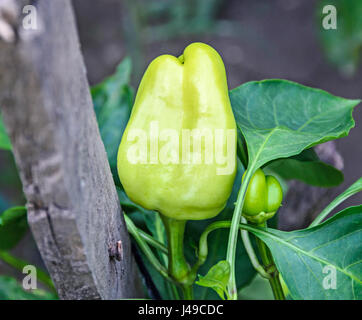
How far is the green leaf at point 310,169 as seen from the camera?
471 millimetres

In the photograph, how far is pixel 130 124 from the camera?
0.36 m

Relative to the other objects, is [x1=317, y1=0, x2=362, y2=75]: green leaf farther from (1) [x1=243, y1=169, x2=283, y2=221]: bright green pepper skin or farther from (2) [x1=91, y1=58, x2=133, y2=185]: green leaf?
(1) [x1=243, y1=169, x2=283, y2=221]: bright green pepper skin

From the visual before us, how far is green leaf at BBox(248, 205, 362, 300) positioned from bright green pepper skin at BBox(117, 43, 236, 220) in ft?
0.27

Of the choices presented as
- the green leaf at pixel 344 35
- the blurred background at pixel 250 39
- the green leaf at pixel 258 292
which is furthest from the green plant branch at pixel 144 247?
the green leaf at pixel 344 35

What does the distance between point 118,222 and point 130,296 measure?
0.10 metres

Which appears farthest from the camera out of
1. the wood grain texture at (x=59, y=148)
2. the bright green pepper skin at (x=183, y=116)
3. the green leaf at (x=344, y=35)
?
the green leaf at (x=344, y=35)

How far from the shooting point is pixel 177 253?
412 mm

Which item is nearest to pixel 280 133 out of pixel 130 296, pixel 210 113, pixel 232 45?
pixel 210 113

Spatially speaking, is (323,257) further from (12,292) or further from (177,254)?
(12,292)

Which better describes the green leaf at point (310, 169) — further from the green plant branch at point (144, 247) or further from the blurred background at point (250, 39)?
the blurred background at point (250, 39)

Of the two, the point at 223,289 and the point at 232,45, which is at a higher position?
the point at 232,45

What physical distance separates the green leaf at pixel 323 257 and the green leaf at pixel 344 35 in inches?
56.7

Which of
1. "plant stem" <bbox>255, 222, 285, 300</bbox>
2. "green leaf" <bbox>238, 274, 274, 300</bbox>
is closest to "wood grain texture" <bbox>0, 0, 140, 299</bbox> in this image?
"plant stem" <bbox>255, 222, 285, 300</bbox>
